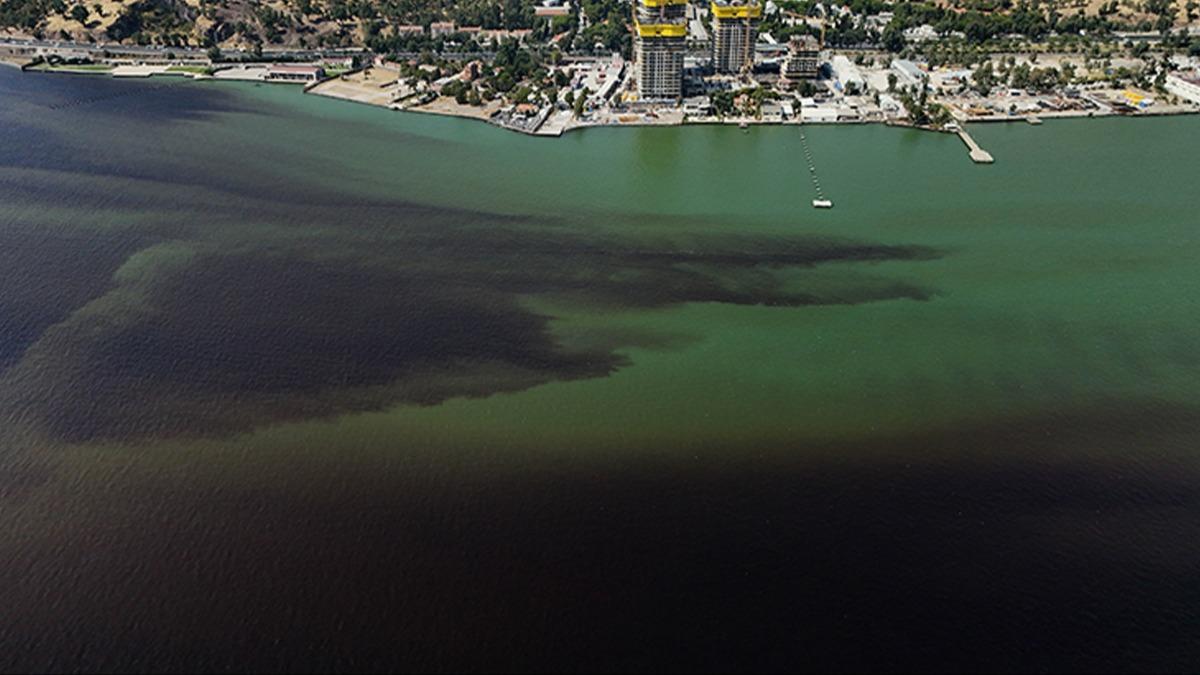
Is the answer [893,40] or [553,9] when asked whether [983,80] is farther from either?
[553,9]

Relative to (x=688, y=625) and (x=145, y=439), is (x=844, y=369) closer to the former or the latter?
(x=688, y=625)

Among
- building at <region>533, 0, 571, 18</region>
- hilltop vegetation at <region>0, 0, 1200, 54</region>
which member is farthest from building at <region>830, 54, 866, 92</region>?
building at <region>533, 0, 571, 18</region>

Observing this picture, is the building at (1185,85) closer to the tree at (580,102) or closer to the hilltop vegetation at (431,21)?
the hilltop vegetation at (431,21)

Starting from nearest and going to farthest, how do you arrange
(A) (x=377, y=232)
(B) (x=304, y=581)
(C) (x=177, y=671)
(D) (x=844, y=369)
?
(C) (x=177, y=671) < (B) (x=304, y=581) < (D) (x=844, y=369) < (A) (x=377, y=232)

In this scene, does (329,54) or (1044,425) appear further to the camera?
(329,54)

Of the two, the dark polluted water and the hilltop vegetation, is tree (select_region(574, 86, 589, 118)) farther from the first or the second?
the hilltop vegetation

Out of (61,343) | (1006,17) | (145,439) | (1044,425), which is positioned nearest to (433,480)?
(145,439)

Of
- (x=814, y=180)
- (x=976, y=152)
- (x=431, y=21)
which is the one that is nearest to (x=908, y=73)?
(x=976, y=152)
